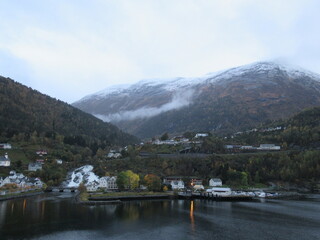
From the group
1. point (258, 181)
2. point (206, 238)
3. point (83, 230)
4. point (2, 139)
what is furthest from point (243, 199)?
point (2, 139)

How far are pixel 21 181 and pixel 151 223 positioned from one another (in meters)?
60.6

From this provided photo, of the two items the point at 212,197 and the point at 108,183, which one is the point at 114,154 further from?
the point at 212,197

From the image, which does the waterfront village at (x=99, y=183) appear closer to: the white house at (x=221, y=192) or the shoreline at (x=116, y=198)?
the white house at (x=221, y=192)

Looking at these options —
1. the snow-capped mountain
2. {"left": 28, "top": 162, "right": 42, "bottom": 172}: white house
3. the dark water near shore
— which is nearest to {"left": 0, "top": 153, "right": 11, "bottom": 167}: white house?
{"left": 28, "top": 162, "right": 42, "bottom": 172}: white house

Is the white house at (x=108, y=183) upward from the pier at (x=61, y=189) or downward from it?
upward

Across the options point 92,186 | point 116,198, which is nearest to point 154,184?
point 116,198

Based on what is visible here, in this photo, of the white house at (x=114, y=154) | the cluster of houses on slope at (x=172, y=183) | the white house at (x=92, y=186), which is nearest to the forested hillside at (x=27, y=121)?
the white house at (x=114, y=154)

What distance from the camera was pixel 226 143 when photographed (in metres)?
156

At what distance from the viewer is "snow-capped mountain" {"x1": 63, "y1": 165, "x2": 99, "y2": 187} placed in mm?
109775

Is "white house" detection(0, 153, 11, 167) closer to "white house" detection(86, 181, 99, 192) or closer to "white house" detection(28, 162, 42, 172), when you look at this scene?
"white house" detection(28, 162, 42, 172)

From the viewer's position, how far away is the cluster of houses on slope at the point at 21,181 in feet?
296

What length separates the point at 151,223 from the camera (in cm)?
4906

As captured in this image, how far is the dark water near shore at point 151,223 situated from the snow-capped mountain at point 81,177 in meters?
44.7

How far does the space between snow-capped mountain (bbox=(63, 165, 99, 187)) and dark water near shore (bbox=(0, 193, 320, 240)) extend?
44.7 meters
